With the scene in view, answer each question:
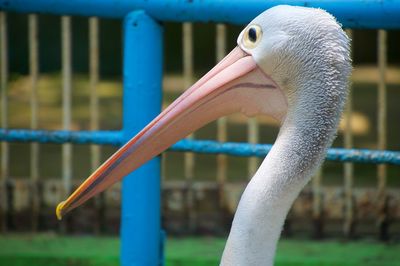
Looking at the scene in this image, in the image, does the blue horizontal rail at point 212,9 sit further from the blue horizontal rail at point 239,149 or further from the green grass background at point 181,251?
the green grass background at point 181,251

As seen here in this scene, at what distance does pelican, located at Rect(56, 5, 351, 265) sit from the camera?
3.16m

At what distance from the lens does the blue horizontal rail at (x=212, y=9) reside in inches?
137

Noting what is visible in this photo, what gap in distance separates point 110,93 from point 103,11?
6411mm

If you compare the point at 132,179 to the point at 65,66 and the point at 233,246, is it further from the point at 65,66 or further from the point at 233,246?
the point at 65,66

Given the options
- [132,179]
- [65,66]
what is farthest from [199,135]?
[132,179]

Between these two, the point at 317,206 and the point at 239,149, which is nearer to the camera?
the point at 239,149

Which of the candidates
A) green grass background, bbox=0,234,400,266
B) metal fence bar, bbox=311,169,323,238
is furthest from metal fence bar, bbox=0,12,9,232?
metal fence bar, bbox=311,169,323,238

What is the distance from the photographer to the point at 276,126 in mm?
8852

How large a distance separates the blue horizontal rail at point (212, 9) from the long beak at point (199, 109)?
24 centimetres

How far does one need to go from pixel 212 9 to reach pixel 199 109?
0.40 metres

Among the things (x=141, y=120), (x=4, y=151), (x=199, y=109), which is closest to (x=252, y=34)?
(x=199, y=109)

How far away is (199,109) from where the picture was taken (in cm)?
338

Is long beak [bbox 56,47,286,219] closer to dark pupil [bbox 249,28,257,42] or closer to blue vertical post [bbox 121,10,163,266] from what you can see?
dark pupil [bbox 249,28,257,42]

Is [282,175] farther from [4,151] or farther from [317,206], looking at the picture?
[4,151]
